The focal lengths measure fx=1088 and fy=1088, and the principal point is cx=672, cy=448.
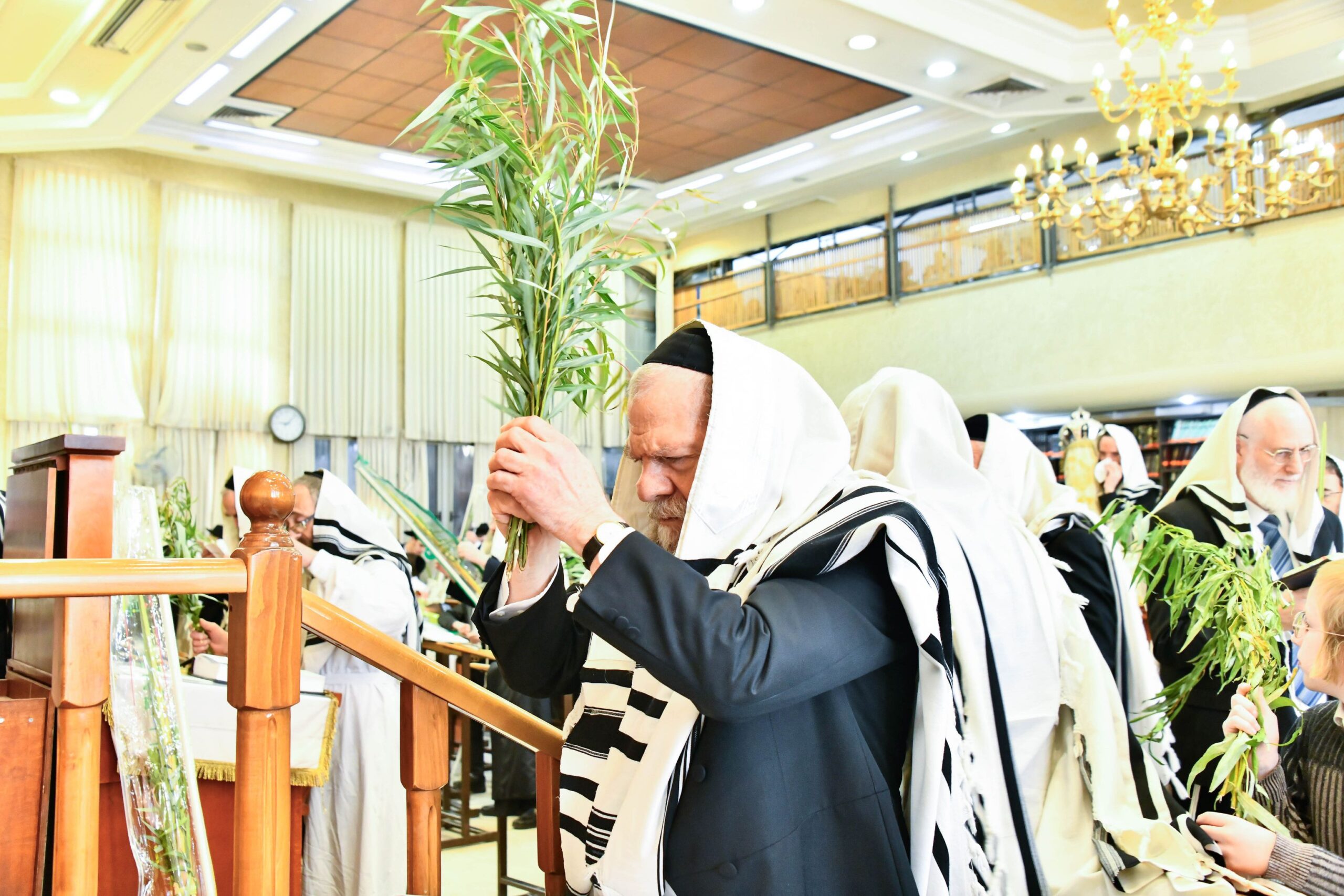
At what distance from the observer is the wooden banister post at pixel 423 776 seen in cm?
204

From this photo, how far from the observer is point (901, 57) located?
9.19m

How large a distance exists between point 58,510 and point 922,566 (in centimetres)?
138

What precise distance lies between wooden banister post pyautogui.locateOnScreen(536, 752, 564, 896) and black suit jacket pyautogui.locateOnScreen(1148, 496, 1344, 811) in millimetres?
1658

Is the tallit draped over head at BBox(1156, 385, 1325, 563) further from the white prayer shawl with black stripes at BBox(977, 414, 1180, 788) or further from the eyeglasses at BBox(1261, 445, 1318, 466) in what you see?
the white prayer shawl with black stripes at BBox(977, 414, 1180, 788)

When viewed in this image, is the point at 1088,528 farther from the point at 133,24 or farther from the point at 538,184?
the point at 133,24

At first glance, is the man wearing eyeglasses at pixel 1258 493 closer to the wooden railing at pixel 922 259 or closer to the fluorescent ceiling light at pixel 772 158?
the wooden railing at pixel 922 259

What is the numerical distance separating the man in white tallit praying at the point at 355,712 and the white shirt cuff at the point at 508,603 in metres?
2.21

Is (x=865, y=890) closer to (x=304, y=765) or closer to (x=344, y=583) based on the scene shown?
(x=304, y=765)

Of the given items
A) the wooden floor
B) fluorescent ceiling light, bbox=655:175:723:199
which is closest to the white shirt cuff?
the wooden floor

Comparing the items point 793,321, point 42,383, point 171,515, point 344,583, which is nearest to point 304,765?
point 344,583

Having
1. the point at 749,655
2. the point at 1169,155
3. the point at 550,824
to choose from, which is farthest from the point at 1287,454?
the point at 1169,155

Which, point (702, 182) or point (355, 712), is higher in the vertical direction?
point (702, 182)

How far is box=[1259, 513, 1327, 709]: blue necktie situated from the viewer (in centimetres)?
357

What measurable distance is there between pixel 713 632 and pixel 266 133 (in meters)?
11.6
